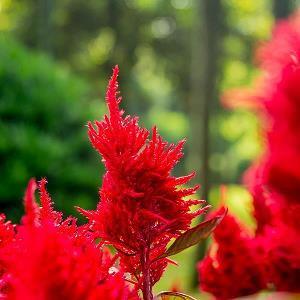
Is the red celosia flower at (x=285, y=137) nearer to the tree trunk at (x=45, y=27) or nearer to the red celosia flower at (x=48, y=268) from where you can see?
the red celosia flower at (x=48, y=268)

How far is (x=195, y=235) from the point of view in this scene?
2.76 ft

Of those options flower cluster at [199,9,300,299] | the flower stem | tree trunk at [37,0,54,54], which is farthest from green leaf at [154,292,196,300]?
tree trunk at [37,0,54,54]

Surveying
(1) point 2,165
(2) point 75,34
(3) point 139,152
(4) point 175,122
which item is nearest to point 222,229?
(3) point 139,152

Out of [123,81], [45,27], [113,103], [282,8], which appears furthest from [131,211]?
[123,81]

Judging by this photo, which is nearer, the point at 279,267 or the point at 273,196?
the point at 273,196

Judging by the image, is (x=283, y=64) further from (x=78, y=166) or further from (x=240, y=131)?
(x=240, y=131)

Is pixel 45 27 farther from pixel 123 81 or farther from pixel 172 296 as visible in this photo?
pixel 172 296

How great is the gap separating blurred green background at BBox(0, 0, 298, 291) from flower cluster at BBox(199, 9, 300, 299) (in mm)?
66

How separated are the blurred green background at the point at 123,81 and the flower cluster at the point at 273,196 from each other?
0.07 metres

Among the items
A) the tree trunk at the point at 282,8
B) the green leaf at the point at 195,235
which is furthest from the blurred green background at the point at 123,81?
the green leaf at the point at 195,235

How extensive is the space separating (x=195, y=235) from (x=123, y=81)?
2379 cm

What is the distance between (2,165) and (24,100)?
2.91ft

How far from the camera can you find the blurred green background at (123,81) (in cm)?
858

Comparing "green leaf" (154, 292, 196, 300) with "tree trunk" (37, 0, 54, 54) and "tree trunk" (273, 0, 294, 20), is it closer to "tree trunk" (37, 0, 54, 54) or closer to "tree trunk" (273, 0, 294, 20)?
"tree trunk" (273, 0, 294, 20)
